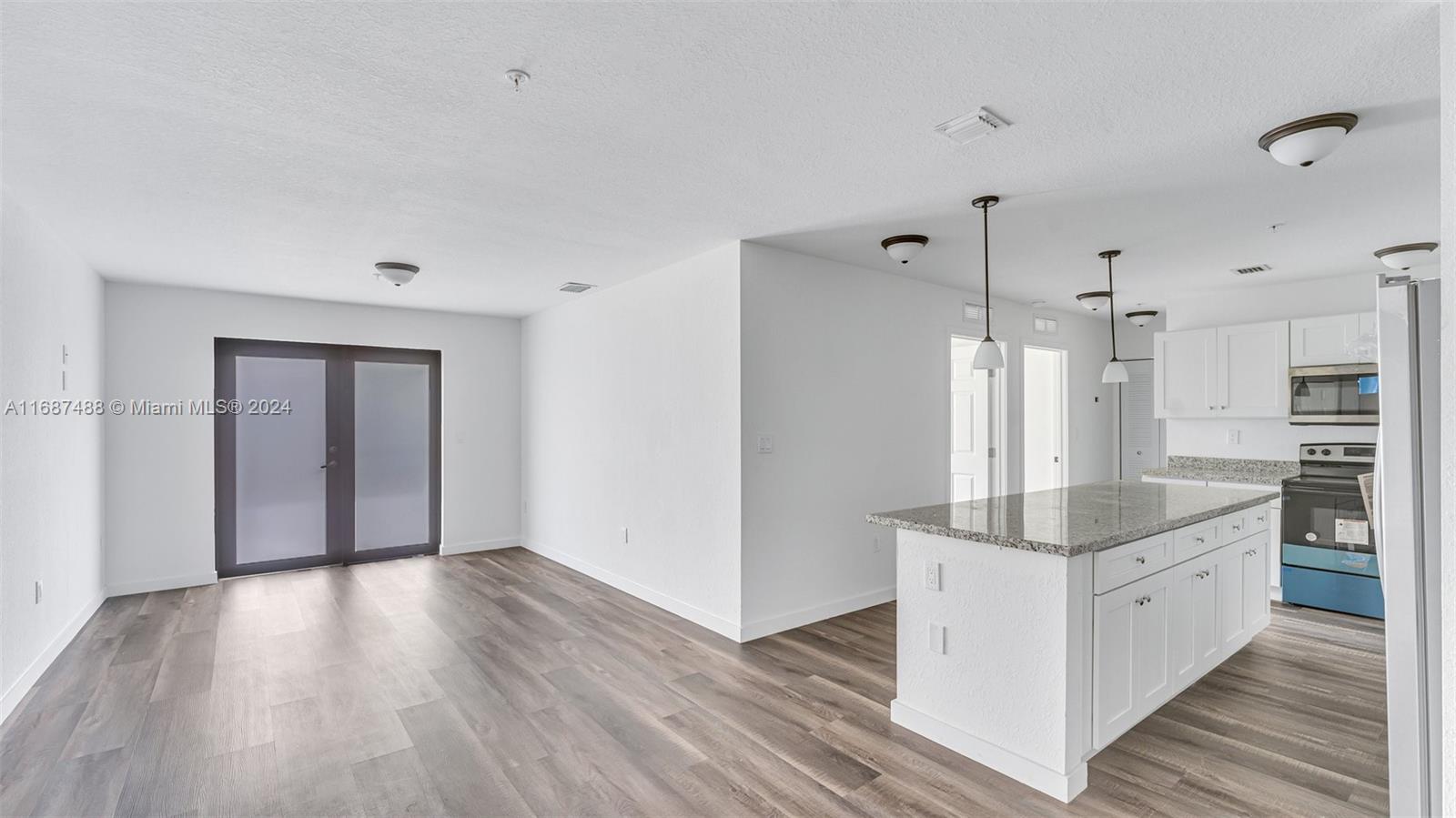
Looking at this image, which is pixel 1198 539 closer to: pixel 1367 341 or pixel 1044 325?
pixel 1367 341

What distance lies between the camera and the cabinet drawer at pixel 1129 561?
8.36 feet

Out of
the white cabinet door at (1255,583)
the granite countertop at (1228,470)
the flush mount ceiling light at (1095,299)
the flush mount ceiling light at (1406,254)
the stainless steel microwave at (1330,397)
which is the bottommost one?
the white cabinet door at (1255,583)

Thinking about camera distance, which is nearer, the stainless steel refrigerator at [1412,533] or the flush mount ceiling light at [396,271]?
the stainless steel refrigerator at [1412,533]

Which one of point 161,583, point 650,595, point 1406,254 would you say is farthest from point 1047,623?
point 161,583

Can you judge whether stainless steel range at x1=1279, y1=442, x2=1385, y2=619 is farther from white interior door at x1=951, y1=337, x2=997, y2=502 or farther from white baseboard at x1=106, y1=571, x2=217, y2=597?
white baseboard at x1=106, y1=571, x2=217, y2=597

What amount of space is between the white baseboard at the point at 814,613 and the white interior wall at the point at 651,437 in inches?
5.4

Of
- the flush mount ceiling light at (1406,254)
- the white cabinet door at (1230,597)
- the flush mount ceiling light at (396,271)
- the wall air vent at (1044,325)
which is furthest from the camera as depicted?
the wall air vent at (1044,325)

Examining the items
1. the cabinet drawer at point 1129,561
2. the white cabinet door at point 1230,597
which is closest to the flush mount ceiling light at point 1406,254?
the white cabinet door at point 1230,597

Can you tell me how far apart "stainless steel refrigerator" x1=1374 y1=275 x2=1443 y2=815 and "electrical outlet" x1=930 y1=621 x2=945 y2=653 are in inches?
53.4

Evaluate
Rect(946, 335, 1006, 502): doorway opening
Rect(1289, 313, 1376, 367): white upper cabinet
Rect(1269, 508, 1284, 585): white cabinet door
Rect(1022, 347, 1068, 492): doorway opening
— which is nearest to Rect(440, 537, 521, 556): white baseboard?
Rect(946, 335, 1006, 502): doorway opening

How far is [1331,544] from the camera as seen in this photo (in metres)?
4.52

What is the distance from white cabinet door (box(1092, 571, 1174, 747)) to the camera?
2.56m

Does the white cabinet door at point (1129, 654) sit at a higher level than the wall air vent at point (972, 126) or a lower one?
lower

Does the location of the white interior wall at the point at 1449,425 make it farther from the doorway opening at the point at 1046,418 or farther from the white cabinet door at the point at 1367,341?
the doorway opening at the point at 1046,418
